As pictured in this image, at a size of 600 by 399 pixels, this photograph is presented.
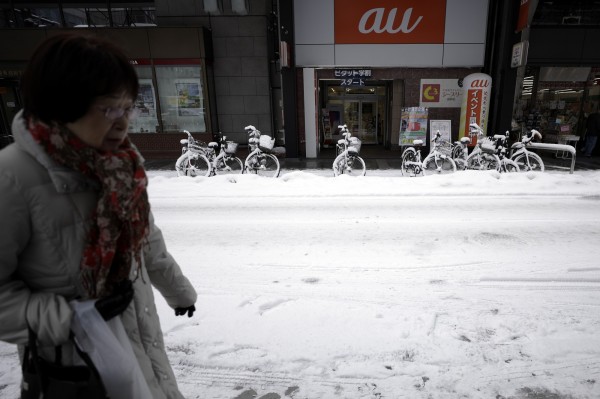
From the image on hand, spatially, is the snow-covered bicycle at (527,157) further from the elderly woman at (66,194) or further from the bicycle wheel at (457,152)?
the elderly woman at (66,194)

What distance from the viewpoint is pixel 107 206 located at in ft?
4.22

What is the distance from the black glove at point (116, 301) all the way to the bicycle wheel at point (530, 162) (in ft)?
35.1

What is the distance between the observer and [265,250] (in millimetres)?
4984

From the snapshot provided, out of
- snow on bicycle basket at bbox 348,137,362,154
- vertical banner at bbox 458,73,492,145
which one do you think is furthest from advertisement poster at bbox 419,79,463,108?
snow on bicycle basket at bbox 348,137,362,154

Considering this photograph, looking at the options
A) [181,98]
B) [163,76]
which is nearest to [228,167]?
[181,98]

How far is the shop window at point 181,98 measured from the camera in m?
13.3

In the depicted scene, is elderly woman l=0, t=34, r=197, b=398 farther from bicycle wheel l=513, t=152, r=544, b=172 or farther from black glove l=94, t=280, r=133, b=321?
bicycle wheel l=513, t=152, r=544, b=172

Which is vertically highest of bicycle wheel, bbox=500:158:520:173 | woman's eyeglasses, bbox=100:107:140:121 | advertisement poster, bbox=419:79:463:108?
advertisement poster, bbox=419:79:463:108

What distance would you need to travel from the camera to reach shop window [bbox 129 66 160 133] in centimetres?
1320

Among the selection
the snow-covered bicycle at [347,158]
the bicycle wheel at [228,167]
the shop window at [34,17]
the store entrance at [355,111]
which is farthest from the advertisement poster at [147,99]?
the shop window at [34,17]

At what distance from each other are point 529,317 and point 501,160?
26.0 ft

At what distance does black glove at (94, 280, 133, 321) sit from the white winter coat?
0.10 meters

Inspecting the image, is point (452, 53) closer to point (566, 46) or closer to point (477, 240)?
A: point (566, 46)

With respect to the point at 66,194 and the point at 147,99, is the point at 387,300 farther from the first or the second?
the point at 147,99
